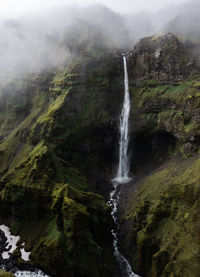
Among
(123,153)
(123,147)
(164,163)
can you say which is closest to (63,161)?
(123,153)

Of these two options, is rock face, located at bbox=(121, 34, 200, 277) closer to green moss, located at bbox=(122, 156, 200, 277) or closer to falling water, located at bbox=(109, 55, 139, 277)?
green moss, located at bbox=(122, 156, 200, 277)

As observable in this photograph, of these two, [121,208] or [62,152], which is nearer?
[121,208]

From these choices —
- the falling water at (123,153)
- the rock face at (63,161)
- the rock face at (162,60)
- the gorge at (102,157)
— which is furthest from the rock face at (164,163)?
the rock face at (63,161)

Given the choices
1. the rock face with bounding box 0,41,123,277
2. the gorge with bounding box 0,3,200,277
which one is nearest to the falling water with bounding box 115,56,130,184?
the gorge with bounding box 0,3,200,277

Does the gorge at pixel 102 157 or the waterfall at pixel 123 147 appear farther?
the waterfall at pixel 123 147

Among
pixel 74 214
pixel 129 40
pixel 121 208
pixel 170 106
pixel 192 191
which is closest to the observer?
pixel 192 191

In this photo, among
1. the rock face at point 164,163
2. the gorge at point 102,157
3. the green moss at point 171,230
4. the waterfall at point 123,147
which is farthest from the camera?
the waterfall at point 123,147

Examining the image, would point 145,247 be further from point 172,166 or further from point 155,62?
point 155,62

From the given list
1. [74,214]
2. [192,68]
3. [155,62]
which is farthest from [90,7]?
[74,214]

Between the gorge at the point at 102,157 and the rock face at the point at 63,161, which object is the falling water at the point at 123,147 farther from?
the rock face at the point at 63,161

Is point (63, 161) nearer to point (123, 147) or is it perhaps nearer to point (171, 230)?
point (123, 147)

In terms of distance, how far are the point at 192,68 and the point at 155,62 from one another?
31.0 feet

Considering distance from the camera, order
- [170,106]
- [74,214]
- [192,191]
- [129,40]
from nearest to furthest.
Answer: [192,191], [74,214], [170,106], [129,40]

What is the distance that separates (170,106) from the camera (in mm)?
53906
